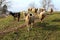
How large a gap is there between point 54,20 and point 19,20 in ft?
18.4

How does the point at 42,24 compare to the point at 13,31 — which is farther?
the point at 42,24

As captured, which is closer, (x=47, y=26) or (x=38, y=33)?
(x=38, y=33)

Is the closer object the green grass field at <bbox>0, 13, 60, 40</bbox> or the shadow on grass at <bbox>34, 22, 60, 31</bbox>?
the green grass field at <bbox>0, 13, 60, 40</bbox>

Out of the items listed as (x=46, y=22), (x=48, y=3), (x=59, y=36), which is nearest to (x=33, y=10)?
(x=46, y=22)

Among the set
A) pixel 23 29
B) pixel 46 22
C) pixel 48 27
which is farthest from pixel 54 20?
pixel 23 29

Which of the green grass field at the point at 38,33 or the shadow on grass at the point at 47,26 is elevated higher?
the shadow on grass at the point at 47,26

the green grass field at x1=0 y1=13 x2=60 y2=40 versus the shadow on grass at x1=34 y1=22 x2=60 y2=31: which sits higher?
the shadow on grass at x1=34 y1=22 x2=60 y2=31

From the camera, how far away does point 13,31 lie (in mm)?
29516

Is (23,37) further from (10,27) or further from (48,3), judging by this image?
(48,3)

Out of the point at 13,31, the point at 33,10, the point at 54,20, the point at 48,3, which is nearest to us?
the point at 13,31

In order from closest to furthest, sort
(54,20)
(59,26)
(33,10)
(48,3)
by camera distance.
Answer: (59,26) < (54,20) < (33,10) < (48,3)

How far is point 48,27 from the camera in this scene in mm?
30859

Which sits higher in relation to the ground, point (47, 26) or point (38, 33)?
point (47, 26)

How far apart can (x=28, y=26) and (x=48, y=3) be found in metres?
55.5
